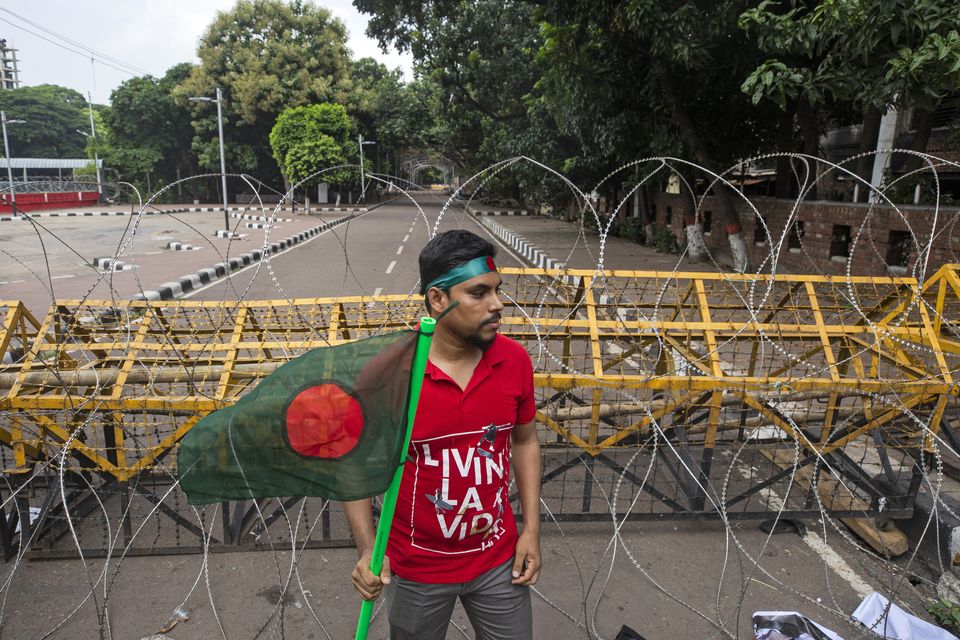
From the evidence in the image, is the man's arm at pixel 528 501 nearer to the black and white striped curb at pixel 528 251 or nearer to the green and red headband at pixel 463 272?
the green and red headband at pixel 463 272

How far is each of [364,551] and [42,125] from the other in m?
68.2

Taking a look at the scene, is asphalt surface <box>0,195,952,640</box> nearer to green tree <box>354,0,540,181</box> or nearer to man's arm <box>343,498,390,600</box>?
man's arm <box>343,498,390,600</box>

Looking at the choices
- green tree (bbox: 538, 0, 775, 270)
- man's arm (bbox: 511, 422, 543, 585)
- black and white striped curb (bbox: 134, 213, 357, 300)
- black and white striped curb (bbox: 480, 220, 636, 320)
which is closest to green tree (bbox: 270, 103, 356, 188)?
black and white striped curb (bbox: 480, 220, 636, 320)

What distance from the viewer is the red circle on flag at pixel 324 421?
59.6 inches

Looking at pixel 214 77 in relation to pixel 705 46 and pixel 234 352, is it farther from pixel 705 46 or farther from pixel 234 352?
pixel 234 352

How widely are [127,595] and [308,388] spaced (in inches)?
95.7

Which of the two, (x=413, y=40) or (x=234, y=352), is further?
(x=413, y=40)

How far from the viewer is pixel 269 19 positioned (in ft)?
122

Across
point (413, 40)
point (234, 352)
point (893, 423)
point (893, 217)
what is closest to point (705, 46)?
point (893, 217)

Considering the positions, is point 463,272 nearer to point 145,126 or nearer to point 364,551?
point 364,551

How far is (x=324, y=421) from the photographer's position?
1531 millimetres

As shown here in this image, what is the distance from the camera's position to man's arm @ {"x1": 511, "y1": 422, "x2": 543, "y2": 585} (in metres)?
1.90

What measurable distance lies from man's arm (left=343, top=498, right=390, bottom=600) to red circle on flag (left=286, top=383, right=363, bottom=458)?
195 mm

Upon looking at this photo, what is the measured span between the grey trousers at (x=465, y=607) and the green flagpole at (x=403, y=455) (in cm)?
21
